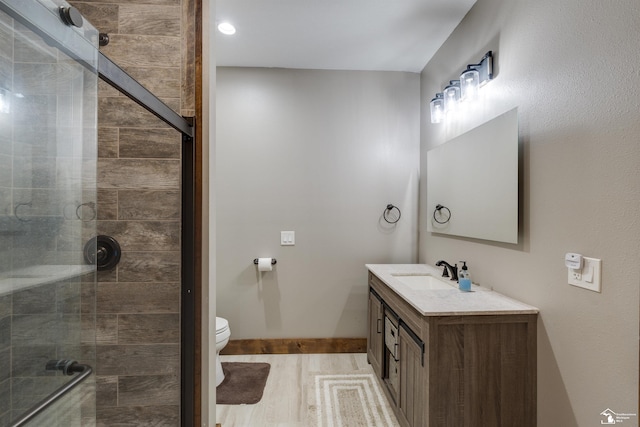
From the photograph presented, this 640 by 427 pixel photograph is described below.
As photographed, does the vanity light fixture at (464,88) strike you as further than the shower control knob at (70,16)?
Yes

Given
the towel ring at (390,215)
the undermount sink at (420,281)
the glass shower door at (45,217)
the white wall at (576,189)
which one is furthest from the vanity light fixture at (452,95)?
the glass shower door at (45,217)

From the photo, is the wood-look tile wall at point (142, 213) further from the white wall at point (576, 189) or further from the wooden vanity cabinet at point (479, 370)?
the white wall at point (576, 189)

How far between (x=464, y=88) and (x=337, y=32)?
1002 mm

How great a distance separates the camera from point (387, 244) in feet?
9.06

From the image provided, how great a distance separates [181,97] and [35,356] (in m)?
1.14

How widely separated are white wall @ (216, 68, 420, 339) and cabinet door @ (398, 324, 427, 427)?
3.56ft

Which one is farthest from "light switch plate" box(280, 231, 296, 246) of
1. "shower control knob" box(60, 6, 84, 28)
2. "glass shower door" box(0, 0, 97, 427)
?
"shower control knob" box(60, 6, 84, 28)

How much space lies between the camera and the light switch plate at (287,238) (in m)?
2.72

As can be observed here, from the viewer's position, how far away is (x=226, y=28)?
2.16 meters

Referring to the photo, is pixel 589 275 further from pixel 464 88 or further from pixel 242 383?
pixel 242 383

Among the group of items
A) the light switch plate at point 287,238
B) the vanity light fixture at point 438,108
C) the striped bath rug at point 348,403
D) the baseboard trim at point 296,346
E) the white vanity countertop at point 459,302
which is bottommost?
the striped bath rug at point 348,403

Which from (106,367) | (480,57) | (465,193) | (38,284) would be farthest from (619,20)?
(106,367)

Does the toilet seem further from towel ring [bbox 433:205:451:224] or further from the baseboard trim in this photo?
towel ring [bbox 433:205:451:224]

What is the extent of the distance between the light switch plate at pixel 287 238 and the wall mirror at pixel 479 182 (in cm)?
122
